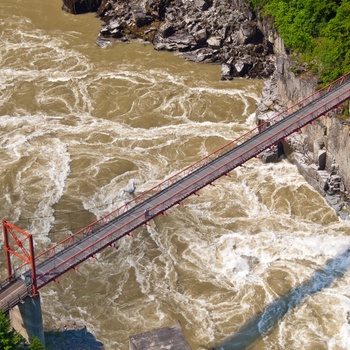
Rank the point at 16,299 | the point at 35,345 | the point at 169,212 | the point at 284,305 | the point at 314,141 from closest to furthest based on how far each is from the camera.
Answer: the point at 35,345 → the point at 16,299 → the point at 284,305 → the point at 169,212 → the point at 314,141

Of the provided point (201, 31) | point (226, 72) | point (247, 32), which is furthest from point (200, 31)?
point (226, 72)

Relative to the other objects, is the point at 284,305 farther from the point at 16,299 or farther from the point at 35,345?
the point at 16,299

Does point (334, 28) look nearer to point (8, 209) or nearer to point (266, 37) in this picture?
point (266, 37)

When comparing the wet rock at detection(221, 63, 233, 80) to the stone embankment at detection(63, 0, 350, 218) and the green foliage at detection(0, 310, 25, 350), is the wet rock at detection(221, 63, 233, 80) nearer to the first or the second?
the stone embankment at detection(63, 0, 350, 218)

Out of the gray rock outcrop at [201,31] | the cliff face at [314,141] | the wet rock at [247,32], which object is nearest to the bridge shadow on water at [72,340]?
the cliff face at [314,141]

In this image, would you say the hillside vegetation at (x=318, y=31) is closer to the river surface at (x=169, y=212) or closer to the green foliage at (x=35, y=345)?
the river surface at (x=169, y=212)

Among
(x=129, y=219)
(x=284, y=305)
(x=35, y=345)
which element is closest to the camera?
(x=35, y=345)
